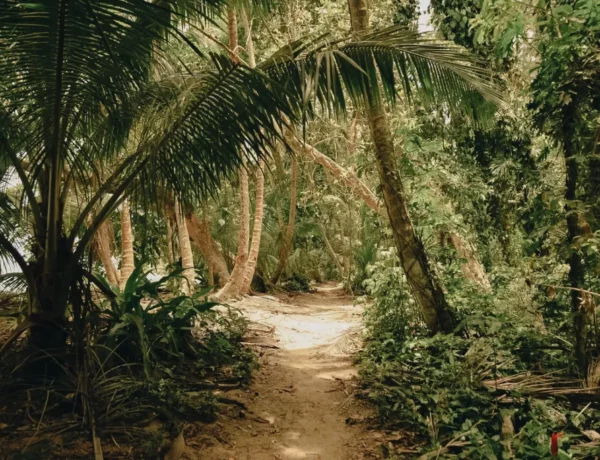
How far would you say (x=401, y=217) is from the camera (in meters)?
5.02

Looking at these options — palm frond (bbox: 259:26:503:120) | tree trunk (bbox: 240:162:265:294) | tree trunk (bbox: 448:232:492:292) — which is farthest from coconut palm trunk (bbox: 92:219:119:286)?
tree trunk (bbox: 448:232:492:292)

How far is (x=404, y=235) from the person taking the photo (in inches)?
198

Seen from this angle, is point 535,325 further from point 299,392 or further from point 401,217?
point 299,392

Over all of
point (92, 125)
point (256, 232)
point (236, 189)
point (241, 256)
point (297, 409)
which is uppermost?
point (92, 125)

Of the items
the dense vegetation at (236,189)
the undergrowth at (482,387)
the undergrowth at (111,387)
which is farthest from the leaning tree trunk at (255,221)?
the undergrowth at (111,387)

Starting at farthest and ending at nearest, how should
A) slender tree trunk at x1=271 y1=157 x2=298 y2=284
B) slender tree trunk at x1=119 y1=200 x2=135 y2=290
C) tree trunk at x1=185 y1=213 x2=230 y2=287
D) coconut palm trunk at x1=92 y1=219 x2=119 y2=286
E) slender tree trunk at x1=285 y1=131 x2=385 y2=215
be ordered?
slender tree trunk at x1=271 y1=157 x2=298 y2=284, tree trunk at x1=185 y1=213 x2=230 y2=287, slender tree trunk at x1=285 y1=131 x2=385 y2=215, slender tree trunk at x1=119 y1=200 x2=135 y2=290, coconut palm trunk at x1=92 y1=219 x2=119 y2=286

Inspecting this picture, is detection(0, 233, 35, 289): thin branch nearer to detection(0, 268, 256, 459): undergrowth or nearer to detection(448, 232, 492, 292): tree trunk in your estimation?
detection(0, 268, 256, 459): undergrowth

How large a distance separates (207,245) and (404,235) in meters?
6.69

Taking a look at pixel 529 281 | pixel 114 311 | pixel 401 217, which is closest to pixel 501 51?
pixel 401 217

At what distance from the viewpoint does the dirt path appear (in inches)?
133

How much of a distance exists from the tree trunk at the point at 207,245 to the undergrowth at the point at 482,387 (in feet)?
19.5

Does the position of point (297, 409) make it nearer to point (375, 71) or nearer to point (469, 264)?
point (375, 71)

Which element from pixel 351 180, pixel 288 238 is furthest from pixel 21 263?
pixel 288 238

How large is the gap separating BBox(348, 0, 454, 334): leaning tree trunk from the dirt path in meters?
1.05
